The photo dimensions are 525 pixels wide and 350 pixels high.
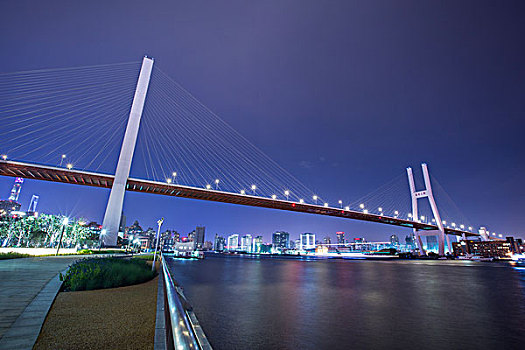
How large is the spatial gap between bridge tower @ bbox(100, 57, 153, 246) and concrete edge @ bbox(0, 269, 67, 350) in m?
24.2

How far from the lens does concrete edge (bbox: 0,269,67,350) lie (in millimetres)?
3926

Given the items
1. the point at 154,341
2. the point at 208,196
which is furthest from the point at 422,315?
the point at 208,196

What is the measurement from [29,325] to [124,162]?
29.0 m

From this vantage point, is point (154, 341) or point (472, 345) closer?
point (154, 341)

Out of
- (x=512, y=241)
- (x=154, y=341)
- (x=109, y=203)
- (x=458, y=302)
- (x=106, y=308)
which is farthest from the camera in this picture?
(x=512, y=241)

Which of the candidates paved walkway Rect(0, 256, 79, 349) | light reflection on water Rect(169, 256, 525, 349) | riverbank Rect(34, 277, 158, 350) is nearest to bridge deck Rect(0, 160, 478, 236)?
paved walkway Rect(0, 256, 79, 349)

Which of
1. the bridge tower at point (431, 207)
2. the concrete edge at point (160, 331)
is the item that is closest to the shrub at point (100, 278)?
the concrete edge at point (160, 331)

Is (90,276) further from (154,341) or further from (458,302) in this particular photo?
(458,302)

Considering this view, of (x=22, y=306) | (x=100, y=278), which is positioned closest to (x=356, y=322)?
(x=22, y=306)

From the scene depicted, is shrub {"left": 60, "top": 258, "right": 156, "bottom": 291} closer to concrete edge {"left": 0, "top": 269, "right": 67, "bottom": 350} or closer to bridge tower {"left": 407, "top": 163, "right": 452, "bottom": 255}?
concrete edge {"left": 0, "top": 269, "right": 67, "bottom": 350}

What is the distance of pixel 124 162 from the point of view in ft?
100

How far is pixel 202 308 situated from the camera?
8727mm

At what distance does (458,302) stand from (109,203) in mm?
31460

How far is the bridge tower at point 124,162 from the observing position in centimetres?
2853
